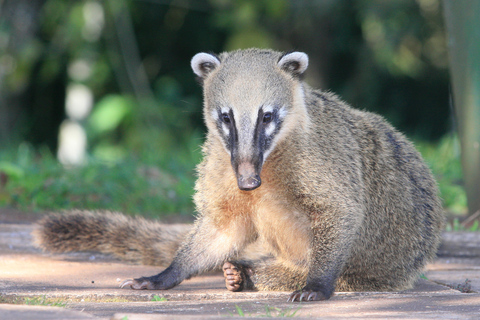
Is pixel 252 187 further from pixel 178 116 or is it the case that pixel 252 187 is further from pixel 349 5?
pixel 349 5

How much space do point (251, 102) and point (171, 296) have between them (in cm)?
102

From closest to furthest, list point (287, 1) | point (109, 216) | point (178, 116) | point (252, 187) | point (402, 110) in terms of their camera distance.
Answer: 1. point (252, 187)
2. point (109, 216)
3. point (287, 1)
4. point (178, 116)
5. point (402, 110)

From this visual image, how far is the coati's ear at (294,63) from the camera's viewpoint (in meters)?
3.46

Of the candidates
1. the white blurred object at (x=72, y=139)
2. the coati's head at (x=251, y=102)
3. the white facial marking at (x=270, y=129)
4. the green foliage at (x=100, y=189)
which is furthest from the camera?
the white blurred object at (x=72, y=139)

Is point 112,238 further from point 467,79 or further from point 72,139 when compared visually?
point 72,139

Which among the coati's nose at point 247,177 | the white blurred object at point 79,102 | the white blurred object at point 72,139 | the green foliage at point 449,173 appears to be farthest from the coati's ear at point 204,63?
the white blurred object at point 79,102

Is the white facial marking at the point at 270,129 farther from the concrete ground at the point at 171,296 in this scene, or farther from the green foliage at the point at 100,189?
the green foliage at the point at 100,189

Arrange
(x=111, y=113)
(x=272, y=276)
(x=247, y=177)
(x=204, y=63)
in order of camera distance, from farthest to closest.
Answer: (x=111, y=113), (x=204, y=63), (x=272, y=276), (x=247, y=177)

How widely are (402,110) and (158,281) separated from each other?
27.4 feet

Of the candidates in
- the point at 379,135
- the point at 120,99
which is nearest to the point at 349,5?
the point at 120,99

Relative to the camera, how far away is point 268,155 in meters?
3.27

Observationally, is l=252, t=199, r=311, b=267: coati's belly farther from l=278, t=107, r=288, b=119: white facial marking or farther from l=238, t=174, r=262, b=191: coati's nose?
l=278, t=107, r=288, b=119: white facial marking

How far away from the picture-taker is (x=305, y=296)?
285cm

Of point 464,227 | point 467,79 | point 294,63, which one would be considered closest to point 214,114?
point 294,63
